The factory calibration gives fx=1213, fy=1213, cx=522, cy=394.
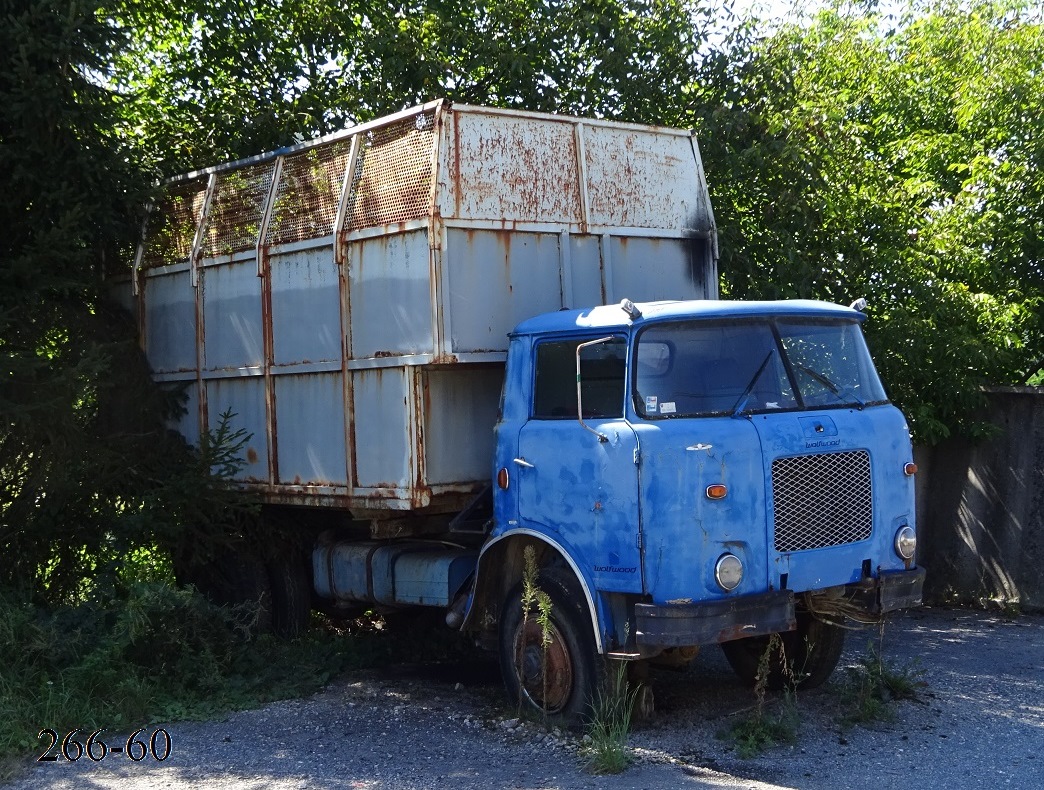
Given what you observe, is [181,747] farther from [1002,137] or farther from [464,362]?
[1002,137]

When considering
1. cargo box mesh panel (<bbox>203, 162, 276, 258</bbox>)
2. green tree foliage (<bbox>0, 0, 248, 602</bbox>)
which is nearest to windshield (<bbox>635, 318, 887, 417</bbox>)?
cargo box mesh panel (<bbox>203, 162, 276, 258</bbox>)

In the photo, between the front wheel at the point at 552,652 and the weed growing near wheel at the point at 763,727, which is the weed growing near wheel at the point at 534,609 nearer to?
the front wheel at the point at 552,652

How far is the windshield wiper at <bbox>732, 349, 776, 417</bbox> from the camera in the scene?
655cm

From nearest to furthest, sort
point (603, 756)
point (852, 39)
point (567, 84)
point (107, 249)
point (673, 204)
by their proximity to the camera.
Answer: point (603, 756) → point (673, 204) → point (107, 249) → point (567, 84) → point (852, 39)

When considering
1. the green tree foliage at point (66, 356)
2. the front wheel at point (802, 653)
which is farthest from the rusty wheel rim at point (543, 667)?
the green tree foliage at point (66, 356)

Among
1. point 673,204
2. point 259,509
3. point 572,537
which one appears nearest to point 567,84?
point 673,204

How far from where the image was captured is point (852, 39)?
14492 mm

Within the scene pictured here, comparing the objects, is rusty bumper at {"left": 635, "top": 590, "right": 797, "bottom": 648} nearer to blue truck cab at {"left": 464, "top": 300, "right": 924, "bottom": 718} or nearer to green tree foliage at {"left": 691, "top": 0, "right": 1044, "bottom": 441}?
blue truck cab at {"left": 464, "top": 300, "right": 924, "bottom": 718}

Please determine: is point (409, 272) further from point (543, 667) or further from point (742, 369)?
point (543, 667)

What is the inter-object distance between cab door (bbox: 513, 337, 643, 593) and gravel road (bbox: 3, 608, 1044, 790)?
3.30 feet

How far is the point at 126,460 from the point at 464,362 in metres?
3.22

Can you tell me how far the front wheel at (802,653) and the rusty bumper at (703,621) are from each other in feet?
3.80

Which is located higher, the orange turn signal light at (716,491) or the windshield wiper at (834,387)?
the windshield wiper at (834,387)

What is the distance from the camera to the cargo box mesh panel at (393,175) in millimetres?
7605
